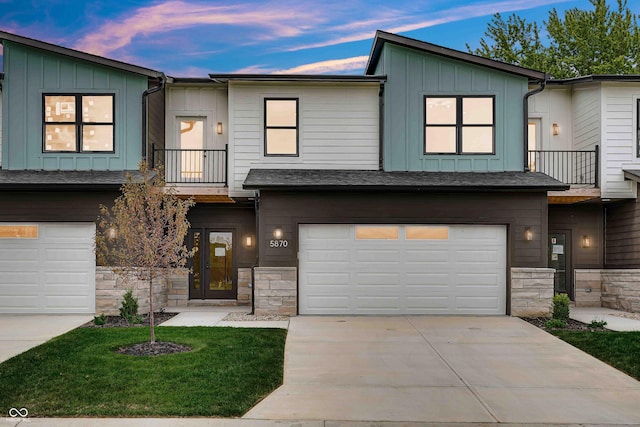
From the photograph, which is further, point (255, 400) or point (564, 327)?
point (564, 327)

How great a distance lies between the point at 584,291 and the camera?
1471 centimetres

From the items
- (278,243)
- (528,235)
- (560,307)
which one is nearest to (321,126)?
(278,243)

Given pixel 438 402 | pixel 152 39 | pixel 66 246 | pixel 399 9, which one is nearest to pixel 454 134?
pixel 438 402

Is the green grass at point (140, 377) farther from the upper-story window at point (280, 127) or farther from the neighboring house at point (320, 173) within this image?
the upper-story window at point (280, 127)

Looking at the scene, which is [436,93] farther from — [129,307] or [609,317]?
[129,307]

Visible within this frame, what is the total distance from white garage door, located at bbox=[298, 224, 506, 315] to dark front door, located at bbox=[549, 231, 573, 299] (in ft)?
11.0

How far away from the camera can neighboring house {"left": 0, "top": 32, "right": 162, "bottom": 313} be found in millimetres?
12492

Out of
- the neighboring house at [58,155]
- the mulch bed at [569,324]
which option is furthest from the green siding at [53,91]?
the mulch bed at [569,324]

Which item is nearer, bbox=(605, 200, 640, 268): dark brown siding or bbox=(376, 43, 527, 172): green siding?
bbox=(376, 43, 527, 172): green siding

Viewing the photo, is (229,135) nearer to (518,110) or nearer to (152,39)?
(518,110)

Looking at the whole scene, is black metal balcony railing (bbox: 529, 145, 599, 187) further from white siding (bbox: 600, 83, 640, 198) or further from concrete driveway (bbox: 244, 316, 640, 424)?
concrete driveway (bbox: 244, 316, 640, 424)

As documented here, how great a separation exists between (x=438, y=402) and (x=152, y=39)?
126 feet

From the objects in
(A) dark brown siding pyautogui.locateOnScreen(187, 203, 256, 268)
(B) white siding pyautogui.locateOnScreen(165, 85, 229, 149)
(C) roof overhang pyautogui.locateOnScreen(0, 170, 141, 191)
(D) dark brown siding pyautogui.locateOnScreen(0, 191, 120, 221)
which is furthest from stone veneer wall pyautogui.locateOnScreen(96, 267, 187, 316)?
(B) white siding pyautogui.locateOnScreen(165, 85, 229, 149)

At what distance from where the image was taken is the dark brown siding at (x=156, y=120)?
538 inches
